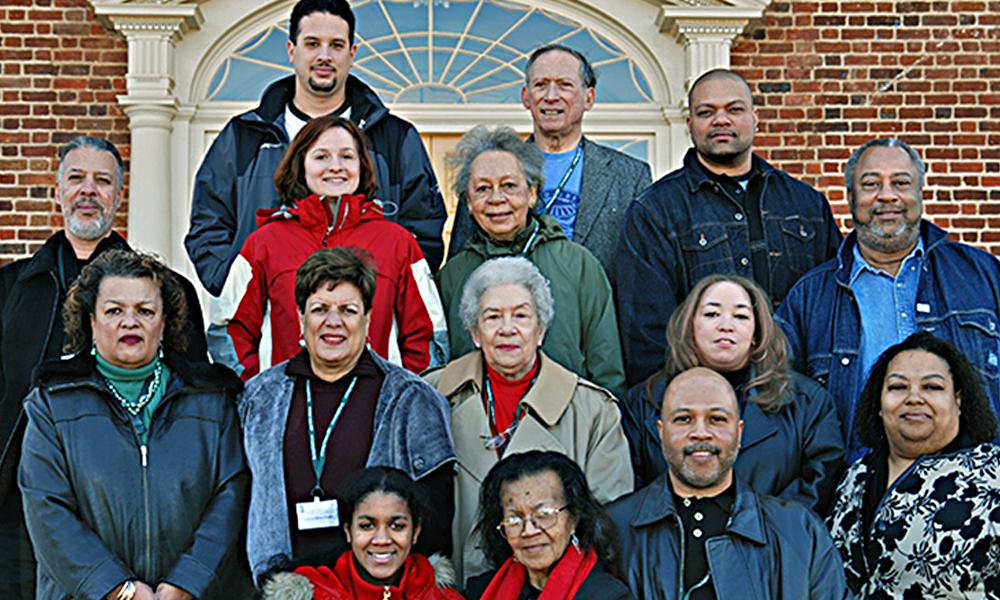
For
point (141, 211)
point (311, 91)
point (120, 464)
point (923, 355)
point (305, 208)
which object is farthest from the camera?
point (141, 211)

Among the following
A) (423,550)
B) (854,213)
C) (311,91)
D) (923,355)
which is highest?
(311,91)

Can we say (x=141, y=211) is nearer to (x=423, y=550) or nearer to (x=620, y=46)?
(x=620, y=46)

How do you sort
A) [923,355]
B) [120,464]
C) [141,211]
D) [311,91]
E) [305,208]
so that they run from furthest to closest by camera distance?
1. [141,211]
2. [311,91]
3. [305,208]
4. [923,355]
5. [120,464]

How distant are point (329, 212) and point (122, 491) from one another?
1.25 m

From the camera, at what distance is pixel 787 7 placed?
28.5 ft

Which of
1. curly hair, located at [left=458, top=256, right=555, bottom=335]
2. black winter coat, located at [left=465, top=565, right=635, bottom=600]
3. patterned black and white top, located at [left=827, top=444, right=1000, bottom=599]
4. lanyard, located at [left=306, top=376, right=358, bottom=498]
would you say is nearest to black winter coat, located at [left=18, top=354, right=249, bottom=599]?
lanyard, located at [left=306, top=376, right=358, bottom=498]

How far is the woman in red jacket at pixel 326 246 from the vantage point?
5.33 meters

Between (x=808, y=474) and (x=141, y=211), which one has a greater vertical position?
(x=141, y=211)

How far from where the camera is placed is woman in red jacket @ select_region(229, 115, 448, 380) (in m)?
5.33

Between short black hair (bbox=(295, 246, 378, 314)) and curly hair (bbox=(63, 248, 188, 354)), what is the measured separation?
387 mm

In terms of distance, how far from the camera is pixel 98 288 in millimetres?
4871

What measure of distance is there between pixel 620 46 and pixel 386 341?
156 inches

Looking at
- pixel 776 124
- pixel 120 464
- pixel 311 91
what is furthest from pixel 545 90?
pixel 776 124

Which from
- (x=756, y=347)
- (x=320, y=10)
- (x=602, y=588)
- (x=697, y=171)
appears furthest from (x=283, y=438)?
(x=697, y=171)
